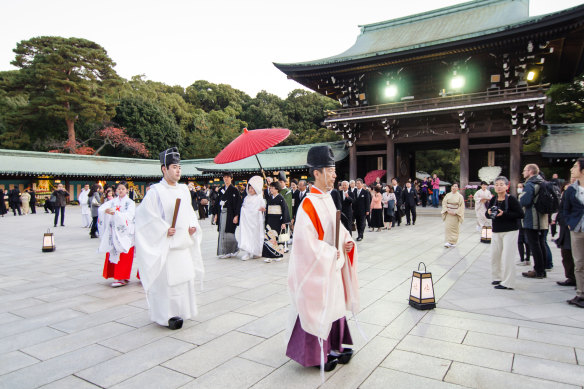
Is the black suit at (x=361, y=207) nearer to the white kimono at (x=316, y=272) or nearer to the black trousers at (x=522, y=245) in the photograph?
the black trousers at (x=522, y=245)

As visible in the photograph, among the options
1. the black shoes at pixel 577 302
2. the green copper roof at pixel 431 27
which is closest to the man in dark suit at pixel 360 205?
the black shoes at pixel 577 302

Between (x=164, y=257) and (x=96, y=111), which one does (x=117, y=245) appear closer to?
(x=164, y=257)

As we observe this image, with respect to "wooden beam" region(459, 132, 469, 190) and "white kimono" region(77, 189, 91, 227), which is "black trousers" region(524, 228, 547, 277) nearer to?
"wooden beam" region(459, 132, 469, 190)

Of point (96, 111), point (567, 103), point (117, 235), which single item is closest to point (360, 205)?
point (117, 235)

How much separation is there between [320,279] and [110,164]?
29993 millimetres

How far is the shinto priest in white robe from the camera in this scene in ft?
8.70

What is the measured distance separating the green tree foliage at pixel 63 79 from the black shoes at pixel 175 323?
33.9 meters

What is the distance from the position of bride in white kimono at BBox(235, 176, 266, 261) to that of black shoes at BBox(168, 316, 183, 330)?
3.77 meters

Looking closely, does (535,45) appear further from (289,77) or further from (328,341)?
(328,341)

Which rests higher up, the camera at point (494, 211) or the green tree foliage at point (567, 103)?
the green tree foliage at point (567, 103)

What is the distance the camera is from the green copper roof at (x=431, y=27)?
17.3 metres

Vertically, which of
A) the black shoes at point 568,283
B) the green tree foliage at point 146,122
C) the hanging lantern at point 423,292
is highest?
the green tree foliage at point 146,122

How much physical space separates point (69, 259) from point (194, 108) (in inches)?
1693

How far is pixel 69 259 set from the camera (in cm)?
756
